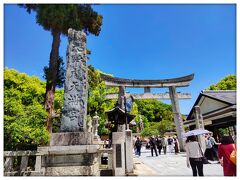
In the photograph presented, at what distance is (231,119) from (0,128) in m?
10.5

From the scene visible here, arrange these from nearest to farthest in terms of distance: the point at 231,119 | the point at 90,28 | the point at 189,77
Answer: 1. the point at 90,28
2. the point at 231,119
3. the point at 189,77

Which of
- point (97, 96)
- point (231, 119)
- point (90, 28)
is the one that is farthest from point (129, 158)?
point (97, 96)

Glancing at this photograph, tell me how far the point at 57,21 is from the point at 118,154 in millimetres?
4386

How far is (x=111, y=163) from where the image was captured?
727 centimetres

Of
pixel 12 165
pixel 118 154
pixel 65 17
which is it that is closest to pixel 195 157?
pixel 118 154

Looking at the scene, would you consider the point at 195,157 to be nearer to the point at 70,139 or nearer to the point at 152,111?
the point at 70,139

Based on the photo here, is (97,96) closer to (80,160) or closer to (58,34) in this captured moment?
(58,34)

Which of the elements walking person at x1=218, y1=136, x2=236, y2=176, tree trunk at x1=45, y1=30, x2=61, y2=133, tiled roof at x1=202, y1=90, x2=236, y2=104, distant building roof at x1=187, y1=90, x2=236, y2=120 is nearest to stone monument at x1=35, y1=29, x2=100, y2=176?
walking person at x1=218, y1=136, x2=236, y2=176

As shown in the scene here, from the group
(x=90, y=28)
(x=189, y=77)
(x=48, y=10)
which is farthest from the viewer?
(x=189, y=77)

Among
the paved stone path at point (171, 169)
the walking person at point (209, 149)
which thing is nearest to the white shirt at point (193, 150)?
the paved stone path at point (171, 169)

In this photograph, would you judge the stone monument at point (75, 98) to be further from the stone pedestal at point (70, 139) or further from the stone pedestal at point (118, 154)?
the stone pedestal at point (118, 154)

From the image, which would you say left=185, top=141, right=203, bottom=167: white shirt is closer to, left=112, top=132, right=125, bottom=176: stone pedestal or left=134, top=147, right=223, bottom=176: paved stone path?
left=134, top=147, right=223, bottom=176: paved stone path

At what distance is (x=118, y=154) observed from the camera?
22.4 ft

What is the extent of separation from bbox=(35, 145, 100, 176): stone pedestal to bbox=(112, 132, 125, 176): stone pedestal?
7.48 ft
